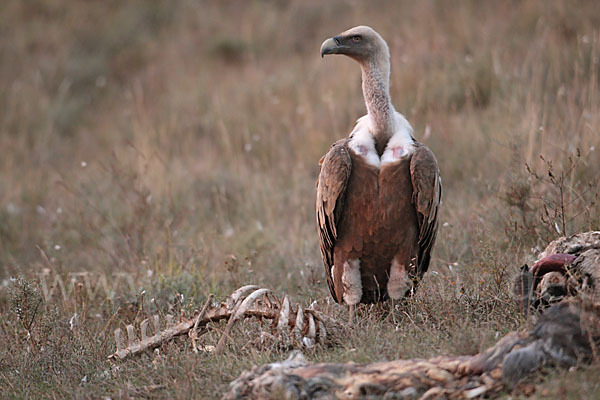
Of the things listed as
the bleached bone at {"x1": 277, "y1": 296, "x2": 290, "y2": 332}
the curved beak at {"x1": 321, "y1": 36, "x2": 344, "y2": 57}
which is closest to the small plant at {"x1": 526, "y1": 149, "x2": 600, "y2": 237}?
the curved beak at {"x1": 321, "y1": 36, "x2": 344, "y2": 57}

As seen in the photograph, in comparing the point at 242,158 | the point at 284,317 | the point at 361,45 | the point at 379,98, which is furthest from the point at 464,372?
the point at 242,158

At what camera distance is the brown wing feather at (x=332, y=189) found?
12.9 feet

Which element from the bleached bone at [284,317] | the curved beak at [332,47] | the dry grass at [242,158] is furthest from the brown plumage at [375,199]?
the bleached bone at [284,317]

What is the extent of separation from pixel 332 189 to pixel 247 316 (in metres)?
0.92

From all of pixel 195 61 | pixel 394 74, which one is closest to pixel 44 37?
pixel 195 61

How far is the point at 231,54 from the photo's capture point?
11406mm

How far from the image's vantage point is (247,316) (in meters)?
3.56

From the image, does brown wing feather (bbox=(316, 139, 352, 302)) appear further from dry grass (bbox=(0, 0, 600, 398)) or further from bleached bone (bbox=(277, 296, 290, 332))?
bleached bone (bbox=(277, 296, 290, 332))

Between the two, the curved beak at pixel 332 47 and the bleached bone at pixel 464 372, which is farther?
the curved beak at pixel 332 47

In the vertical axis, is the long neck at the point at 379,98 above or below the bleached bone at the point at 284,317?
above

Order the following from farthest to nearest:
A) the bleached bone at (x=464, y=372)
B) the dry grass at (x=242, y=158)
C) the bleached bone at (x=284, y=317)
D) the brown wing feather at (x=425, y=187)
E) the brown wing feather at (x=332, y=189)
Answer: the brown wing feather at (x=332, y=189) < the brown wing feather at (x=425, y=187) < the dry grass at (x=242, y=158) < the bleached bone at (x=284, y=317) < the bleached bone at (x=464, y=372)

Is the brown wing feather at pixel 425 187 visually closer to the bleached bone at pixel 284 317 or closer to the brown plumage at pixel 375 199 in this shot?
the brown plumage at pixel 375 199

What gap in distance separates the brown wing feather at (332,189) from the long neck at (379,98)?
23cm

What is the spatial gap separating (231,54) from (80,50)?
3.12 metres
